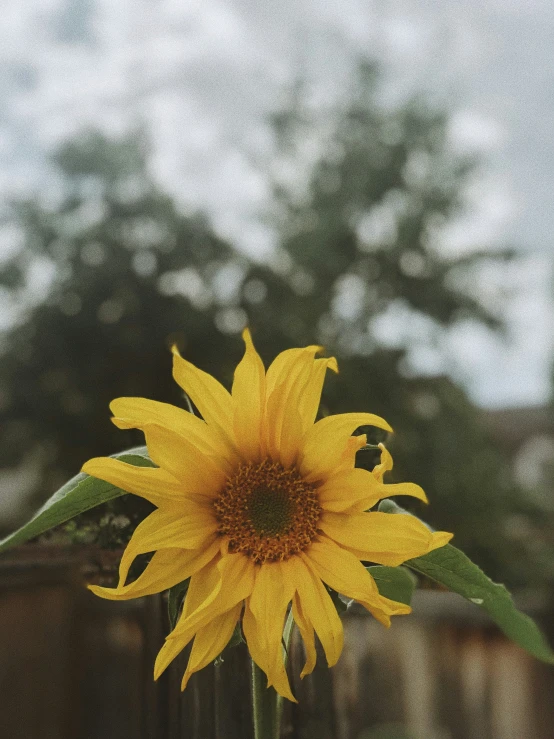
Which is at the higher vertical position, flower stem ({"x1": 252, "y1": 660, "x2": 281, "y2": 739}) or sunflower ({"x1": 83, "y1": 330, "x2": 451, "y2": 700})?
sunflower ({"x1": 83, "y1": 330, "x2": 451, "y2": 700})

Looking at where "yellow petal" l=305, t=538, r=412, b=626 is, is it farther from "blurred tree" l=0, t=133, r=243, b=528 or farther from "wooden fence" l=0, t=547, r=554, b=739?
"blurred tree" l=0, t=133, r=243, b=528

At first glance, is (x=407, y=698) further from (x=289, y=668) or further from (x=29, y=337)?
(x=29, y=337)

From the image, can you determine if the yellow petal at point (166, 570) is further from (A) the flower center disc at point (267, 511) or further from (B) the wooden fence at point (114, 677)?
(B) the wooden fence at point (114, 677)

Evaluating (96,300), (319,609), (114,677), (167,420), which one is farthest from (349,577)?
(96,300)

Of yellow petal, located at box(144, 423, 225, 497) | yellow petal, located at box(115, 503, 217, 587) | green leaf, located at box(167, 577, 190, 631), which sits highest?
yellow petal, located at box(144, 423, 225, 497)

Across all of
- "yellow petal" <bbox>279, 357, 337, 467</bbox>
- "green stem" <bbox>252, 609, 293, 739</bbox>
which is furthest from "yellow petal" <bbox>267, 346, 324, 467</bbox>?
"green stem" <bbox>252, 609, 293, 739</bbox>

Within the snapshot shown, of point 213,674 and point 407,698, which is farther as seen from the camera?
point 407,698

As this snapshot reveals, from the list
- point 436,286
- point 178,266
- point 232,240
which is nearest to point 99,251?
point 178,266
